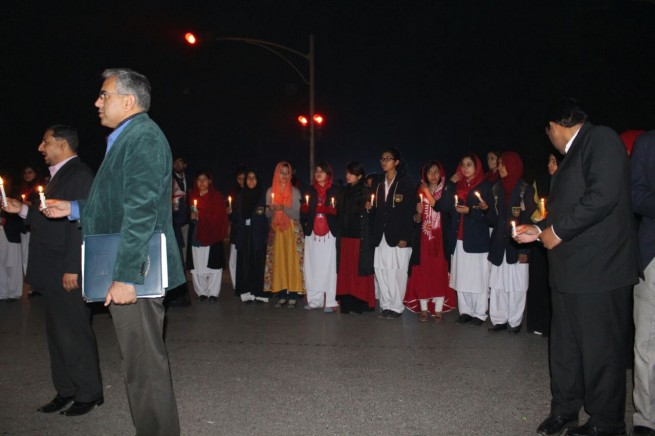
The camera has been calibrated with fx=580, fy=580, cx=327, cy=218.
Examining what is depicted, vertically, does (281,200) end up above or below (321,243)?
above

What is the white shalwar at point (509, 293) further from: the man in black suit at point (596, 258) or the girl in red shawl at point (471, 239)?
the man in black suit at point (596, 258)

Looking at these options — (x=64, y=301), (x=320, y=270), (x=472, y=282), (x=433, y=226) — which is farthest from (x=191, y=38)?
(x=64, y=301)

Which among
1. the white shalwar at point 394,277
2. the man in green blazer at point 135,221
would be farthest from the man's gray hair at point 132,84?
the white shalwar at point 394,277

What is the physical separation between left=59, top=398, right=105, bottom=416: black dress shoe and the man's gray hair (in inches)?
97.5

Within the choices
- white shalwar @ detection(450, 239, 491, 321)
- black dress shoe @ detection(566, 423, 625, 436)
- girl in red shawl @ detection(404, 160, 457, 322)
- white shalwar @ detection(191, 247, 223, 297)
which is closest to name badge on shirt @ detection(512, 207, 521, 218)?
white shalwar @ detection(450, 239, 491, 321)

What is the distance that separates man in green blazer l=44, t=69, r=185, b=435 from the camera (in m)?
3.25

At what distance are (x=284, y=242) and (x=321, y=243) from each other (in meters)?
0.72

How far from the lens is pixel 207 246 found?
32.6 ft

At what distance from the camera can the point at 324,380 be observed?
17.5ft

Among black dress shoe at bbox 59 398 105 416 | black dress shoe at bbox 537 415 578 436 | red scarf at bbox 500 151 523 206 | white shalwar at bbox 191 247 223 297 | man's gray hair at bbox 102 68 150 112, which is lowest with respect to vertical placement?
black dress shoe at bbox 59 398 105 416

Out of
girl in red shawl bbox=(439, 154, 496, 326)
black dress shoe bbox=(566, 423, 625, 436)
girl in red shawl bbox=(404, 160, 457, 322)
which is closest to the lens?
black dress shoe bbox=(566, 423, 625, 436)

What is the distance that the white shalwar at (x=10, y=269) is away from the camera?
9.58m

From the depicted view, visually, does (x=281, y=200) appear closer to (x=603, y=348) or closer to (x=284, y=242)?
(x=284, y=242)

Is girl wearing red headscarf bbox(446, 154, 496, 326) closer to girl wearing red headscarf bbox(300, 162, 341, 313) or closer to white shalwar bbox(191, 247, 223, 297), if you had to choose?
girl wearing red headscarf bbox(300, 162, 341, 313)
